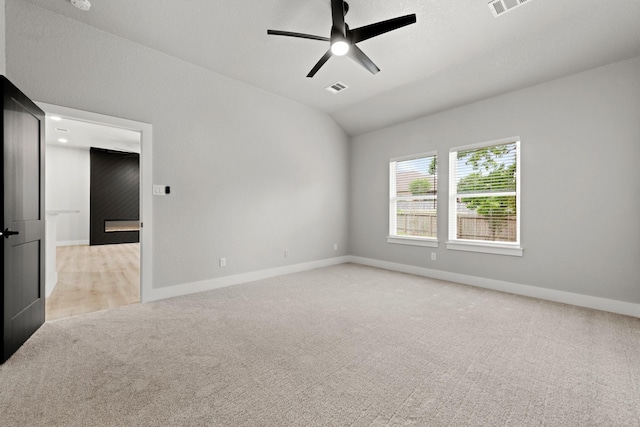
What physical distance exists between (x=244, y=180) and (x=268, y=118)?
1.14 m

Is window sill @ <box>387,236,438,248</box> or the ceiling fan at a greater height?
the ceiling fan

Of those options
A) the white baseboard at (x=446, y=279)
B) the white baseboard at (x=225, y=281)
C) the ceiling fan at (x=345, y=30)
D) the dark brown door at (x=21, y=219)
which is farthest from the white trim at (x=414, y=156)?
the dark brown door at (x=21, y=219)

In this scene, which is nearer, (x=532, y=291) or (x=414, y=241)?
(x=532, y=291)

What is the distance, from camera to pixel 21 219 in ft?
7.59

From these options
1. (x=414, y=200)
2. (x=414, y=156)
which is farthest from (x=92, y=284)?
(x=414, y=156)

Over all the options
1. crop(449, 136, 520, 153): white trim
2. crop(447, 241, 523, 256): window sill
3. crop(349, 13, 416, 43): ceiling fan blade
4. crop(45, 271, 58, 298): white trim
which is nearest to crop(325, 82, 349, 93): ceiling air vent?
crop(349, 13, 416, 43): ceiling fan blade

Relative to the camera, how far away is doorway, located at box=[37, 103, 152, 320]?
10.5 feet

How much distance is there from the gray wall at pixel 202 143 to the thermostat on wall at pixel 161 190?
64mm

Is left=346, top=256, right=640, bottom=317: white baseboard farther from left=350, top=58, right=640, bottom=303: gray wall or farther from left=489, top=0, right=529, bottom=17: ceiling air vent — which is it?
left=489, top=0, right=529, bottom=17: ceiling air vent

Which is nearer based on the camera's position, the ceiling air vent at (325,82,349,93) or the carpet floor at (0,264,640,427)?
the carpet floor at (0,264,640,427)

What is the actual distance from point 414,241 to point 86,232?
9.79m

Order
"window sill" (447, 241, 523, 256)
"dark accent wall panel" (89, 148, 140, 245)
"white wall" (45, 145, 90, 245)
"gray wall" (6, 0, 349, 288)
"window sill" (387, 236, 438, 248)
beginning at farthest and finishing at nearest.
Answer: "dark accent wall panel" (89, 148, 140, 245), "white wall" (45, 145, 90, 245), "window sill" (387, 236, 438, 248), "window sill" (447, 241, 523, 256), "gray wall" (6, 0, 349, 288)

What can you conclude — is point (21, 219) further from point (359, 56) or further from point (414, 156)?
point (414, 156)

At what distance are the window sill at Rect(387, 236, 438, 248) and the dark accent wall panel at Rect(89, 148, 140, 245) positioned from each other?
27.5 feet
